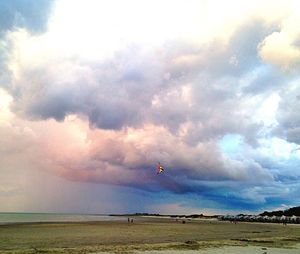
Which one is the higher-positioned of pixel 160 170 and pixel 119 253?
pixel 160 170

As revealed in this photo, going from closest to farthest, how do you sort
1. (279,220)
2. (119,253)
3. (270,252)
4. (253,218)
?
(119,253) → (270,252) → (279,220) → (253,218)

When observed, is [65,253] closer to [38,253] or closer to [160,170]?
[38,253]

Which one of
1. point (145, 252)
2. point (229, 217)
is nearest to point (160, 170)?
point (145, 252)

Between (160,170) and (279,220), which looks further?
(279,220)

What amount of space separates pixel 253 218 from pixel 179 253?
150 m

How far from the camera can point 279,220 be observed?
148 m

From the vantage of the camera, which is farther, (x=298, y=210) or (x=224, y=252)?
(x=298, y=210)

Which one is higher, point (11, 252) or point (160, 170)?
point (160, 170)

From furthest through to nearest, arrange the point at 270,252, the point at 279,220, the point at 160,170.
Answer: the point at 279,220 → the point at 160,170 → the point at 270,252

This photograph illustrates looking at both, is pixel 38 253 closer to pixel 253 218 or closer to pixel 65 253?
pixel 65 253

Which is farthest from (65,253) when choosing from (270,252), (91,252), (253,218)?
(253,218)

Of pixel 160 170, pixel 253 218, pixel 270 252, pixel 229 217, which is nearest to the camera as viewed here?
pixel 270 252

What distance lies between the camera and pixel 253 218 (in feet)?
559

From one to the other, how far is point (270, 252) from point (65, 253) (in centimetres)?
1772
